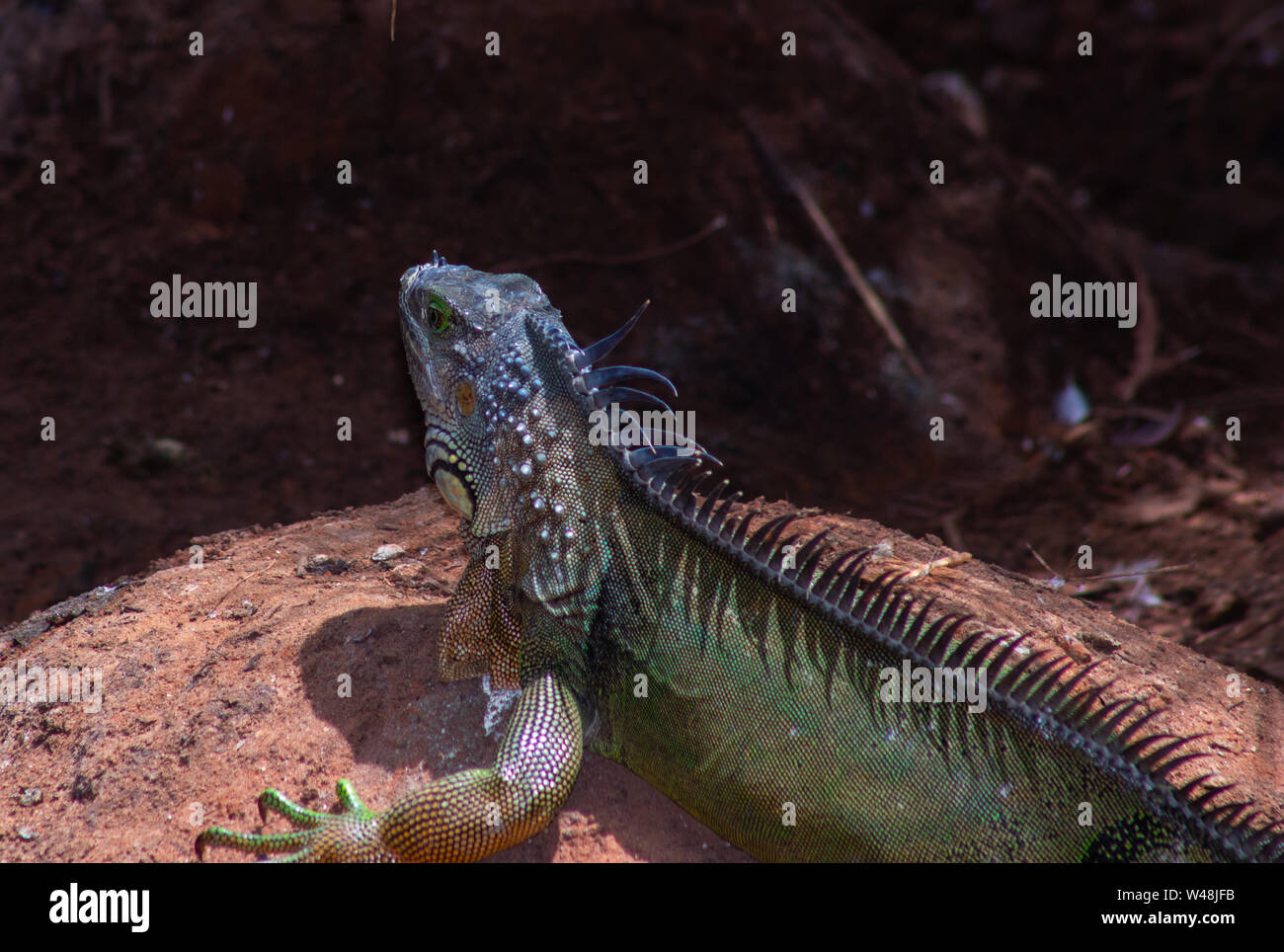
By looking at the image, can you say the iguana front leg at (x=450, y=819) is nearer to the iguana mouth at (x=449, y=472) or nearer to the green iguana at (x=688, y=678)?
the green iguana at (x=688, y=678)

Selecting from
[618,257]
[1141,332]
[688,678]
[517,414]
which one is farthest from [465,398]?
[1141,332]

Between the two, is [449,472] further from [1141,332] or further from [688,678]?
[1141,332]

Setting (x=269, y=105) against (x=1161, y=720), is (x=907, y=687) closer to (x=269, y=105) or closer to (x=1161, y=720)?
(x=1161, y=720)

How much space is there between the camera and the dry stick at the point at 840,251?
8.45 meters

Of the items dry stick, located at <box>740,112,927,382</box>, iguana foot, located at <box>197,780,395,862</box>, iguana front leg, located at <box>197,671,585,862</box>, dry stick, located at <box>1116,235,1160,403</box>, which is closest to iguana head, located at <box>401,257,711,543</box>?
iguana front leg, located at <box>197,671,585,862</box>

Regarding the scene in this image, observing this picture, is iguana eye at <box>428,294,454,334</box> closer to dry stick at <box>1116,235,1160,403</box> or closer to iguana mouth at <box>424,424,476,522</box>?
iguana mouth at <box>424,424,476,522</box>

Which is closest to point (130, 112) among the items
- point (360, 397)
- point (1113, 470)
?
point (360, 397)

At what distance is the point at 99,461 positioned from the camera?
6781mm

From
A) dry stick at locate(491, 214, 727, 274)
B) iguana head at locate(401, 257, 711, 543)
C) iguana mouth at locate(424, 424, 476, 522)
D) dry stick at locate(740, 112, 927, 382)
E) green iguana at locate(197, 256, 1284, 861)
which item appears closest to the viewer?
green iguana at locate(197, 256, 1284, 861)

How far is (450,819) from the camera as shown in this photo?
3342 mm

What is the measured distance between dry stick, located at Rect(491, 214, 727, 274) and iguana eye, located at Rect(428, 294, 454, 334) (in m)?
4.06

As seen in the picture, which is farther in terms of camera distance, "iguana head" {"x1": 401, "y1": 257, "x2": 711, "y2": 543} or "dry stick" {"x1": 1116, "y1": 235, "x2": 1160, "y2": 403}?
"dry stick" {"x1": 1116, "y1": 235, "x2": 1160, "y2": 403}

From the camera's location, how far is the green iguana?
3256mm
